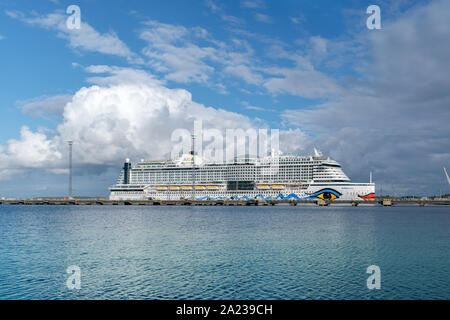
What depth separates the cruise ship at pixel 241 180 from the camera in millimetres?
114125

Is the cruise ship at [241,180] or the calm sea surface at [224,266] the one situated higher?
the cruise ship at [241,180]

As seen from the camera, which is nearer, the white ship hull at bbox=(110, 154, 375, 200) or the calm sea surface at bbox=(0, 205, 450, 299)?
the calm sea surface at bbox=(0, 205, 450, 299)

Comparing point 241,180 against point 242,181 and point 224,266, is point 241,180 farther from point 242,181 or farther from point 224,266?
point 224,266

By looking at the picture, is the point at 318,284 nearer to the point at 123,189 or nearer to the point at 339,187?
the point at 339,187

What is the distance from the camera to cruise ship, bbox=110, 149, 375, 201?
374 feet

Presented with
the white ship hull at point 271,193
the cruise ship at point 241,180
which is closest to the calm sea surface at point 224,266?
the white ship hull at point 271,193

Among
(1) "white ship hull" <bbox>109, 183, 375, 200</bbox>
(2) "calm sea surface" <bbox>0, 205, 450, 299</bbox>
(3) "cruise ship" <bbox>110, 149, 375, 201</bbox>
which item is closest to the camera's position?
(2) "calm sea surface" <bbox>0, 205, 450, 299</bbox>

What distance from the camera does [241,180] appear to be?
421 ft

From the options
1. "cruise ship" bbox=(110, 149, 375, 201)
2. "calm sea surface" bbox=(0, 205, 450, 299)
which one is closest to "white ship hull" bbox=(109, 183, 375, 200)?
"cruise ship" bbox=(110, 149, 375, 201)

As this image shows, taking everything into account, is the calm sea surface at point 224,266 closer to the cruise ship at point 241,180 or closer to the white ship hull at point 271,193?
the white ship hull at point 271,193

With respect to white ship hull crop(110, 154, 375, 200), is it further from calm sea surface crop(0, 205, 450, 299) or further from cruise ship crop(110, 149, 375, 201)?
calm sea surface crop(0, 205, 450, 299)

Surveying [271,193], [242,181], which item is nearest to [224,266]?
[271,193]

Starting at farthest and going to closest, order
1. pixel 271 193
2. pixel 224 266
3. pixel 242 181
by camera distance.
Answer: pixel 242 181 → pixel 271 193 → pixel 224 266
